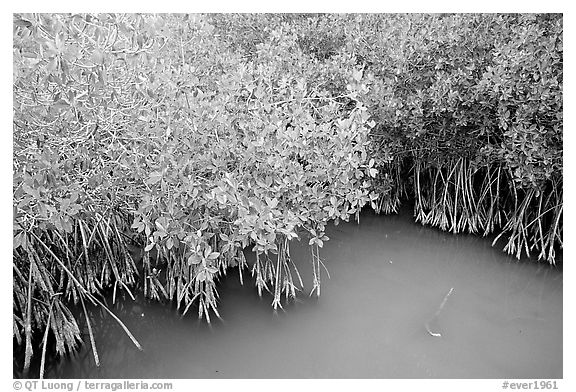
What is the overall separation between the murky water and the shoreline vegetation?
0.18m

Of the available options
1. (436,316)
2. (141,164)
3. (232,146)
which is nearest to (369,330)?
(436,316)

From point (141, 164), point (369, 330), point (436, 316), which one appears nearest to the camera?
point (141, 164)

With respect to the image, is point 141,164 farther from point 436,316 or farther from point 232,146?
point 436,316

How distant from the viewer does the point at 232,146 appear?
316cm

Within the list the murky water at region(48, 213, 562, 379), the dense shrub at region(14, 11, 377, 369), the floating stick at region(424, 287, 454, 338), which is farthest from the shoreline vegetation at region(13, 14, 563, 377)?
the floating stick at region(424, 287, 454, 338)

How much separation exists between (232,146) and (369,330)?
5.60ft

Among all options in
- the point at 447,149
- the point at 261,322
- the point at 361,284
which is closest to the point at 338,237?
the point at 361,284

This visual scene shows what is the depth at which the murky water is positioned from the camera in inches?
127

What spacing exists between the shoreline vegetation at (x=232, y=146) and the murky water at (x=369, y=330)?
18cm

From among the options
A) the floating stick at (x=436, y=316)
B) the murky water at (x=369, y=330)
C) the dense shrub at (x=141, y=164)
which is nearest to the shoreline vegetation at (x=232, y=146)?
A: the dense shrub at (x=141, y=164)

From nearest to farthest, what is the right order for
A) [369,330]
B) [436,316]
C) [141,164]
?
[141,164] → [369,330] → [436,316]

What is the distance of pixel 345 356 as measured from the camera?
3332mm

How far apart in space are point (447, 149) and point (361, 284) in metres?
1.96

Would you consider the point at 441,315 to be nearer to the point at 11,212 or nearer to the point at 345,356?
the point at 345,356
